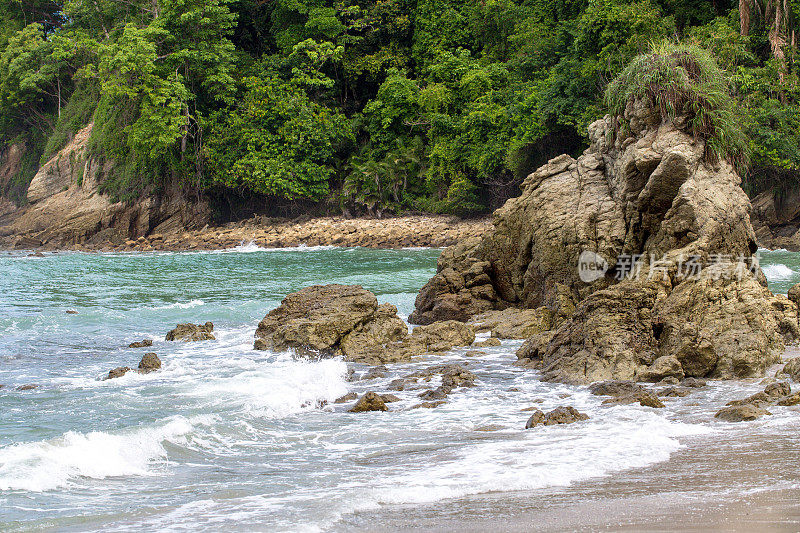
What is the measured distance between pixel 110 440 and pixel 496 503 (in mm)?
3808

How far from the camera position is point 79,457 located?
6.31 meters

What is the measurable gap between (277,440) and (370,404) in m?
1.23

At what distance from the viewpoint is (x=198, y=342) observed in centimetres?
1270

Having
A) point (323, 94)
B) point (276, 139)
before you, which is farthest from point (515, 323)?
point (323, 94)

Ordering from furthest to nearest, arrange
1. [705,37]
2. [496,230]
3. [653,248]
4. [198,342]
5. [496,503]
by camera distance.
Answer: [705,37] → [496,230] → [198,342] → [653,248] → [496,503]

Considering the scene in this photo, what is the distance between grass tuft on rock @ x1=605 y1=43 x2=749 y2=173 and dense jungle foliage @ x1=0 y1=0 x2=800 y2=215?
1770cm

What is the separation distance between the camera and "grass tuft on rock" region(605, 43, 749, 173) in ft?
35.5

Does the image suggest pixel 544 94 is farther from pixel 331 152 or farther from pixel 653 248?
pixel 653 248

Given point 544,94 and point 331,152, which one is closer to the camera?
point 544,94

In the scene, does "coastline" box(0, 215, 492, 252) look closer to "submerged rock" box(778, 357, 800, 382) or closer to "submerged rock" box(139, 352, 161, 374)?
"submerged rock" box(139, 352, 161, 374)

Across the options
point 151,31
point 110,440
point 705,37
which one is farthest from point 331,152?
point 110,440

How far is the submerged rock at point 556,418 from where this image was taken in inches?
268

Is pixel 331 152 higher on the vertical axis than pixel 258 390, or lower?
higher

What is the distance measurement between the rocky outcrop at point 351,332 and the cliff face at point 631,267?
1605mm
